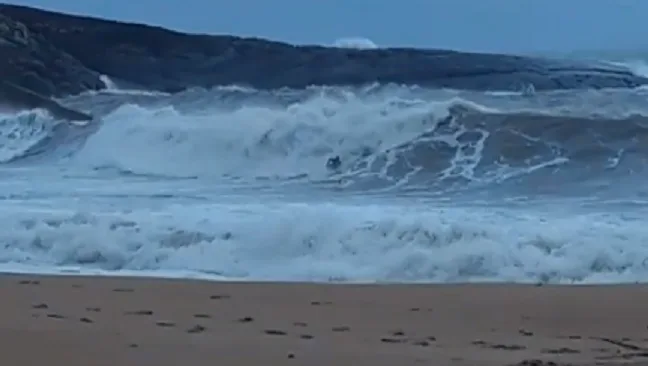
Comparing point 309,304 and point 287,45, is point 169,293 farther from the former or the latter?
point 287,45

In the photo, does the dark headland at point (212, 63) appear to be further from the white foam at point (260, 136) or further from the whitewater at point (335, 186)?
the white foam at point (260, 136)

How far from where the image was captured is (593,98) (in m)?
14.9

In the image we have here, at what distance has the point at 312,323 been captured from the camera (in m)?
4.90

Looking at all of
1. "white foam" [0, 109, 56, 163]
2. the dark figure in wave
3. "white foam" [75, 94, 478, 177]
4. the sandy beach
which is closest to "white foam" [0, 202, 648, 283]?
the sandy beach

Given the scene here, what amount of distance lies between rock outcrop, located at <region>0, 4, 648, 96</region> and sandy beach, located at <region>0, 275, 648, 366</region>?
11254 millimetres

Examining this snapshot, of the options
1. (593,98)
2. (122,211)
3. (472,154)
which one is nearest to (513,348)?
(122,211)

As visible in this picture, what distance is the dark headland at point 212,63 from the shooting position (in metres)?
17.7

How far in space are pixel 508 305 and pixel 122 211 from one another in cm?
365

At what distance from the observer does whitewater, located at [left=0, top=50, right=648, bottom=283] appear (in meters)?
6.89

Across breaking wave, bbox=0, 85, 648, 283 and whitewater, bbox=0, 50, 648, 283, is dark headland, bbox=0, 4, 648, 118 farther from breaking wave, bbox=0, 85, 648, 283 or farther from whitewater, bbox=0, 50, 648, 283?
breaking wave, bbox=0, 85, 648, 283

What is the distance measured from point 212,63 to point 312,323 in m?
15.1

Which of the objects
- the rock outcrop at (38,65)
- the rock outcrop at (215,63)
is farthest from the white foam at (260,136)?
the rock outcrop at (38,65)

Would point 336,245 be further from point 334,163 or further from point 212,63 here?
point 212,63

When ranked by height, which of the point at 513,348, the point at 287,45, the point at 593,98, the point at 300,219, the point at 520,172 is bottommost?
the point at 513,348
